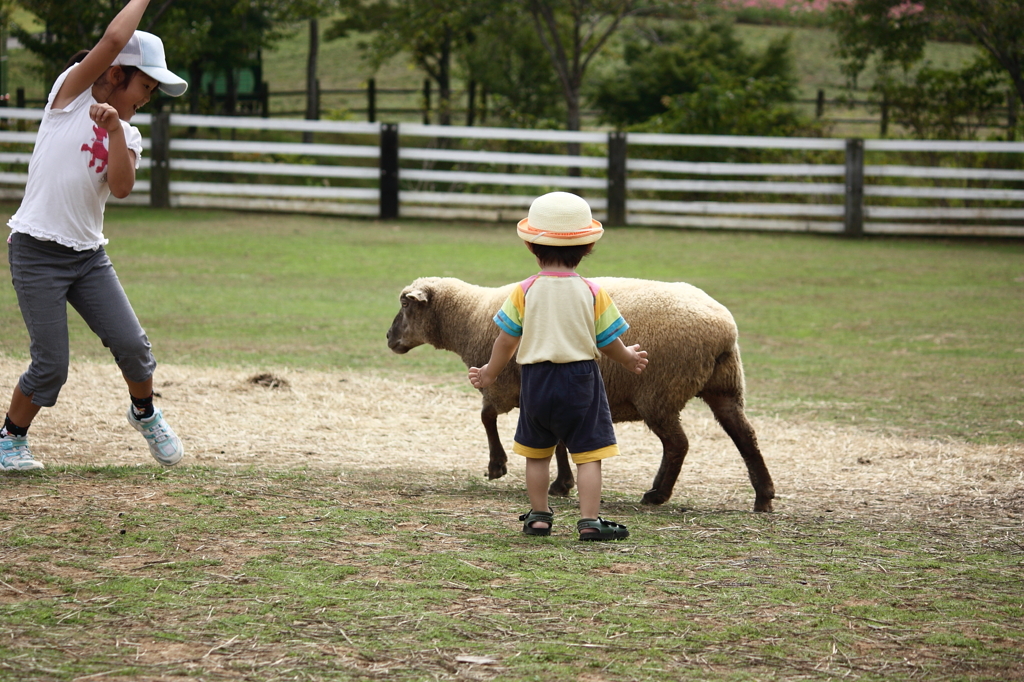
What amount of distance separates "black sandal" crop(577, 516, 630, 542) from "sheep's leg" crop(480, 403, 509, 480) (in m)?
1.71

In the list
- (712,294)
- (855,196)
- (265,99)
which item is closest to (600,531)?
(712,294)

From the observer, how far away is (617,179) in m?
17.7

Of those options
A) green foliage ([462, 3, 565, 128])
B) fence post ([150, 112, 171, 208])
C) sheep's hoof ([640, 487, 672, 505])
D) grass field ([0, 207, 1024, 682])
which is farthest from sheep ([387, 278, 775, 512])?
green foliage ([462, 3, 565, 128])

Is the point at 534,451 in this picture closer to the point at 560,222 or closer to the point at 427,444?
A: the point at 560,222

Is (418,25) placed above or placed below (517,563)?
above

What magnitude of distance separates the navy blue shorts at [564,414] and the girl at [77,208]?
1987 millimetres

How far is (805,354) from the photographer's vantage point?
940cm

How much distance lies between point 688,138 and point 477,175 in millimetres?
3595

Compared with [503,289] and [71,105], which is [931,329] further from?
[71,105]

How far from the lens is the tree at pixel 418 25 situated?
2100cm

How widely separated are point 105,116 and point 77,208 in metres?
0.52

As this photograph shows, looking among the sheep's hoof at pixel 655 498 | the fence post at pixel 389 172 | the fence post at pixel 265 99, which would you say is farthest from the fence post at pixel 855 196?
the fence post at pixel 265 99

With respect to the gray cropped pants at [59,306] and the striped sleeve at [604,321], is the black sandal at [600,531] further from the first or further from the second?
the gray cropped pants at [59,306]

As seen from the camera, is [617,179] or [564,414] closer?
[564,414]
